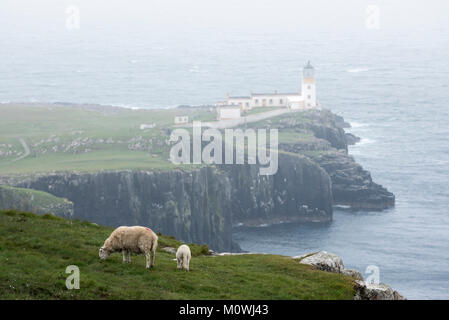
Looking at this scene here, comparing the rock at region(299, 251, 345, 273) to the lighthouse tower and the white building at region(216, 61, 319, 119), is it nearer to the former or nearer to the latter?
the white building at region(216, 61, 319, 119)

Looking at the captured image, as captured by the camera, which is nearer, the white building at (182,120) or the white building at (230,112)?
the white building at (182,120)

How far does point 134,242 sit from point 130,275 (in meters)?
1.74

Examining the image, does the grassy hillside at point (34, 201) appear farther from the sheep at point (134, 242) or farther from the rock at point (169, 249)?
the sheep at point (134, 242)

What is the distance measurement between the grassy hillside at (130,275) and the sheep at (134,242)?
54cm

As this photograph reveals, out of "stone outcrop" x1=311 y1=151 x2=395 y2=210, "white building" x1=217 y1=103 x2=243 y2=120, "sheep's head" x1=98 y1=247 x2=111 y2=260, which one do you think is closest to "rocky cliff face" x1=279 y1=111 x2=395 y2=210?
"stone outcrop" x1=311 y1=151 x2=395 y2=210

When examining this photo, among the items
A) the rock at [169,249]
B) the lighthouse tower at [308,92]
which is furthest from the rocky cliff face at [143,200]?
the rock at [169,249]

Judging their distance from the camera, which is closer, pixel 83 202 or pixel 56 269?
pixel 56 269

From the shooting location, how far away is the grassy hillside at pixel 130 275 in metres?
30.1

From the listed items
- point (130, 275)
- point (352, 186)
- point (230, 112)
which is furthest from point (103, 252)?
point (230, 112)
